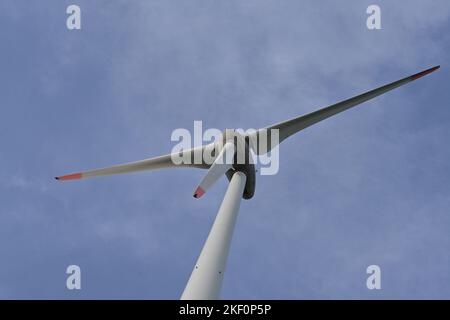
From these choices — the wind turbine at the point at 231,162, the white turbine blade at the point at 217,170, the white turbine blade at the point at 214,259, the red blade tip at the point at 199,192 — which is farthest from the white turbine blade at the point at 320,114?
the white turbine blade at the point at 214,259

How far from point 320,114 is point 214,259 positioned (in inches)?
576

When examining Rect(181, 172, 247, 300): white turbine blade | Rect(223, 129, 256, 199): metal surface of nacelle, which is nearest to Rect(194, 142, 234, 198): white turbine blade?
Rect(223, 129, 256, 199): metal surface of nacelle

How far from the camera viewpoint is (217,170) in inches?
835

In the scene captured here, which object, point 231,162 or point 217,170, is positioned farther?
point 231,162

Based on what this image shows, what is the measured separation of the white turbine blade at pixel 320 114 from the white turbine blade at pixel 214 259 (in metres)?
8.53

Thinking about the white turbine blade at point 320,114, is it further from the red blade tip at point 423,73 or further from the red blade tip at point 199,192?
the red blade tip at point 199,192

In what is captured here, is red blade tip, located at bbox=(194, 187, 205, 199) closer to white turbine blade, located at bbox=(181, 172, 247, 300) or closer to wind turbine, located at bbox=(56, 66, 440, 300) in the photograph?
wind turbine, located at bbox=(56, 66, 440, 300)

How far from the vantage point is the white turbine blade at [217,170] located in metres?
18.7

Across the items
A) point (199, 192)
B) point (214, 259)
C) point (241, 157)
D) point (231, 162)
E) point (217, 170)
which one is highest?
point (241, 157)

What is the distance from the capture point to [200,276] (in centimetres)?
1334

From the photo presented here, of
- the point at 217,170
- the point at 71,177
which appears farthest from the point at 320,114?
the point at 71,177

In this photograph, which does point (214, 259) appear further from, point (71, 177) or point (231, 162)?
point (71, 177)
